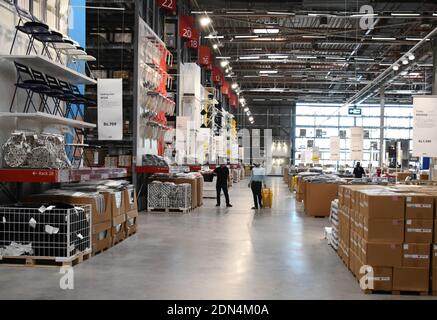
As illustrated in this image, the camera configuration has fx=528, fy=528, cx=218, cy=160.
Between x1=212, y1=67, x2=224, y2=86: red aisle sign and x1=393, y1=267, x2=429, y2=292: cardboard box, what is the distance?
20757 millimetres

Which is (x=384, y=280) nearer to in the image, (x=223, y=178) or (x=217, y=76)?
(x=223, y=178)

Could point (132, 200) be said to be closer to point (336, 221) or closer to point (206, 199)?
A: point (336, 221)

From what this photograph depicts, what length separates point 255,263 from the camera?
7129mm

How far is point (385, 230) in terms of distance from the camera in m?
Answer: 5.60

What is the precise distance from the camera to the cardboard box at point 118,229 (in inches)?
335

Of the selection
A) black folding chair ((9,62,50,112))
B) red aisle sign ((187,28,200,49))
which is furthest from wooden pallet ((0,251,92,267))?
red aisle sign ((187,28,200,49))

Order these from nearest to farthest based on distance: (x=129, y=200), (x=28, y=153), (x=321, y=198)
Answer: (x=28, y=153)
(x=129, y=200)
(x=321, y=198)

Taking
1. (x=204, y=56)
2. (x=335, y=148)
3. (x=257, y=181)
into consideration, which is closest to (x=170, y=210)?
(x=257, y=181)

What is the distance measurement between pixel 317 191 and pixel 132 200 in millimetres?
5247

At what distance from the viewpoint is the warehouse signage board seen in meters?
9.44

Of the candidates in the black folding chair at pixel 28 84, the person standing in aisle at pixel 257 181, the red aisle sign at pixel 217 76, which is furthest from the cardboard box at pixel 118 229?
the red aisle sign at pixel 217 76

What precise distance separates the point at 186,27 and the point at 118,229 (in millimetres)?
9981
